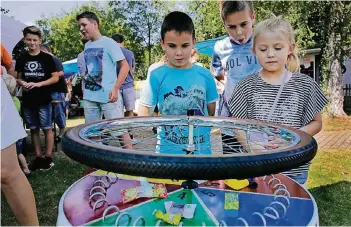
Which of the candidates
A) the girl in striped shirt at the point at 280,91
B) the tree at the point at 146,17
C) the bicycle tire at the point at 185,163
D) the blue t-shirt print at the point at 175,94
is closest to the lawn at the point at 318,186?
the blue t-shirt print at the point at 175,94

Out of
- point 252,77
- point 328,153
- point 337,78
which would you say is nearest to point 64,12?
point 337,78

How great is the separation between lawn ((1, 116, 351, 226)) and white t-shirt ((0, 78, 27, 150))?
88 cm

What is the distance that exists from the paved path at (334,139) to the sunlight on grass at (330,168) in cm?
37

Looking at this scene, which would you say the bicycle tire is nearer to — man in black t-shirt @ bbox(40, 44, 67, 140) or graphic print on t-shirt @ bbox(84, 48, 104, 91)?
graphic print on t-shirt @ bbox(84, 48, 104, 91)

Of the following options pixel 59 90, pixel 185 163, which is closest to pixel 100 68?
pixel 59 90

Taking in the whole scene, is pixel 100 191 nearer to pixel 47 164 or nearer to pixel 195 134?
pixel 195 134

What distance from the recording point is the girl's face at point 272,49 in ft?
5.82

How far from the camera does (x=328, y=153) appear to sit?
5.31 m

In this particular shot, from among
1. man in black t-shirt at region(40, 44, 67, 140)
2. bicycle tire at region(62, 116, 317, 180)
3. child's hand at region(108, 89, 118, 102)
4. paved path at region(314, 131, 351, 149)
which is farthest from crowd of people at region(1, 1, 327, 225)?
paved path at region(314, 131, 351, 149)

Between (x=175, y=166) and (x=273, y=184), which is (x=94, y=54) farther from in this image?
(x=175, y=166)

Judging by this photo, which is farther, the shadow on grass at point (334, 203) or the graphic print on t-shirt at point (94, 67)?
the graphic print on t-shirt at point (94, 67)

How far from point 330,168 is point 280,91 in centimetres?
297

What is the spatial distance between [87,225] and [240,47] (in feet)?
5.39

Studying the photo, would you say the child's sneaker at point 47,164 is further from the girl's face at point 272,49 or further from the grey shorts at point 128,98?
the girl's face at point 272,49
